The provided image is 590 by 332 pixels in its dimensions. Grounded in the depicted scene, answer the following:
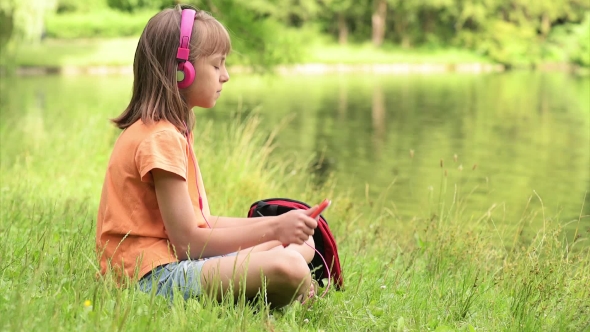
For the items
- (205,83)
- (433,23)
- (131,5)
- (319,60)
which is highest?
(205,83)

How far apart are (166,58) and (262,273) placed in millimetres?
775

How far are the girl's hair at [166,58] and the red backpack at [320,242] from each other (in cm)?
55

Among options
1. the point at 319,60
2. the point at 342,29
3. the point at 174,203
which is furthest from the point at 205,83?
the point at 342,29

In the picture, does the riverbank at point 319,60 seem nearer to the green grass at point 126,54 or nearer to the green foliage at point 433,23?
the green grass at point 126,54

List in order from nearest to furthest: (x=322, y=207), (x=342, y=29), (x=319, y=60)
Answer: (x=322, y=207) < (x=319, y=60) < (x=342, y=29)

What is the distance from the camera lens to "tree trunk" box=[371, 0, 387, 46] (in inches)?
1747

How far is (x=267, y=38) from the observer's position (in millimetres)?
9289

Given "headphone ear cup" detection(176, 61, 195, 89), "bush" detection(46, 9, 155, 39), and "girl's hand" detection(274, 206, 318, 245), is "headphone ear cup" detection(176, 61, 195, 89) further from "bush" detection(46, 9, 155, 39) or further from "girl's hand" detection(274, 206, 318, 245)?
"bush" detection(46, 9, 155, 39)

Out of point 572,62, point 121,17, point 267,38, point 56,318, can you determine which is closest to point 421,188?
point 267,38

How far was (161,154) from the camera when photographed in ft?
8.29

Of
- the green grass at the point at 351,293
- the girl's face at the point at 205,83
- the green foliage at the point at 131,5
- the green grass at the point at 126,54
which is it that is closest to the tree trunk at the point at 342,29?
the green grass at the point at 126,54

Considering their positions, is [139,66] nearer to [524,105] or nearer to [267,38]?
[267,38]

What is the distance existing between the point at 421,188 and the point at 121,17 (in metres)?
32.4

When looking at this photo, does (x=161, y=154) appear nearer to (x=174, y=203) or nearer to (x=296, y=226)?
(x=174, y=203)
